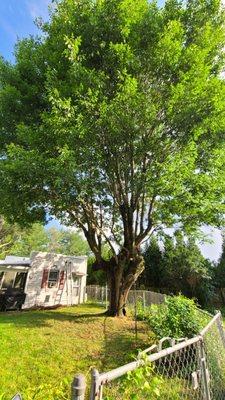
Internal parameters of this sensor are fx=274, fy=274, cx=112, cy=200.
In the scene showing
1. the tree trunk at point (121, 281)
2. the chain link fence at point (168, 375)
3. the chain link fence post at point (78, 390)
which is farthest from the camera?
the tree trunk at point (121, 281)

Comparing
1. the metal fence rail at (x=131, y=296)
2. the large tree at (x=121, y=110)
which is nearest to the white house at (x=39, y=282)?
the metal fence rail at (x=131, y=296)

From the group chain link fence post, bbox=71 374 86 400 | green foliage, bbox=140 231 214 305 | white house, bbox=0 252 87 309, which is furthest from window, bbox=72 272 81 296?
chain link fence post, bbox=71 374 86 400

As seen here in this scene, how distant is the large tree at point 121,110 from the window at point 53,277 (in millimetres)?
10081

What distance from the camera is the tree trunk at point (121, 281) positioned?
12.4 metres

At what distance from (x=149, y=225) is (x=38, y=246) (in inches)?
1724

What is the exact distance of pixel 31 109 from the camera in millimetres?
11328

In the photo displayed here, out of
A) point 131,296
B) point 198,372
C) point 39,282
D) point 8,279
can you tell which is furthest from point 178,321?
point 8,279

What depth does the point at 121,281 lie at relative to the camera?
12.6 meters

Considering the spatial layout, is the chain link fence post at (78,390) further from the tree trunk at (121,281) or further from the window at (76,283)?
the window at (76,283)

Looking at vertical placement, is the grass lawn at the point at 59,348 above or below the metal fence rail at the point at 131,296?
below

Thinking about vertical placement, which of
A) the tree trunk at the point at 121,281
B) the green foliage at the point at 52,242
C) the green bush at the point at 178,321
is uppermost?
the green foliage at the point at 52,242

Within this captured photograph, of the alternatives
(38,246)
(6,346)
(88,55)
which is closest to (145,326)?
(6,346)

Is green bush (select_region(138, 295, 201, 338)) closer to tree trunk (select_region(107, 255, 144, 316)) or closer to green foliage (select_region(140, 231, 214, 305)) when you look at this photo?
tree trunk (select_region(107, 255, 144, 316))

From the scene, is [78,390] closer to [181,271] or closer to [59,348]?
[59,348]
